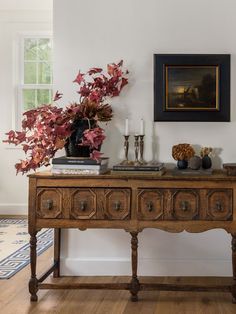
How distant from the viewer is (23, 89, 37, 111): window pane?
628 centimetres

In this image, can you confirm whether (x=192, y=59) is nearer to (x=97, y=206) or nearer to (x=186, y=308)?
(x=97, y=206)

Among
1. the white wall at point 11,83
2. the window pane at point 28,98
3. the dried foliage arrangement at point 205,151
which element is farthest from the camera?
the window pane at point 28,98

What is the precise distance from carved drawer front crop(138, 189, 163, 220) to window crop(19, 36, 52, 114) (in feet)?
11.8

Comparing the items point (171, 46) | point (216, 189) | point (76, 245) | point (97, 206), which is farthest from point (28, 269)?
point (171, 46)

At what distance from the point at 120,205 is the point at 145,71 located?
3.36 ft

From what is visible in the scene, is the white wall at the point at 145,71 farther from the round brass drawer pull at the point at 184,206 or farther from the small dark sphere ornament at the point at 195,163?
the round brass drawer pull at the point at 184,206

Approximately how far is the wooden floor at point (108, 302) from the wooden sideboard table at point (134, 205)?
76 mm

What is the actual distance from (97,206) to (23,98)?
A: 358 cm

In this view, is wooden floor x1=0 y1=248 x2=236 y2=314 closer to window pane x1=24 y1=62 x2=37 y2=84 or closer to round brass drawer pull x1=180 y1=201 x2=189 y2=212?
round brass drawer pull x1=180 y1=201 x2=189 y2=212

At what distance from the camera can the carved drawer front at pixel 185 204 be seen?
2.98 metres

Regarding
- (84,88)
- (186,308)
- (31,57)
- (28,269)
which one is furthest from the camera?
(31,57)

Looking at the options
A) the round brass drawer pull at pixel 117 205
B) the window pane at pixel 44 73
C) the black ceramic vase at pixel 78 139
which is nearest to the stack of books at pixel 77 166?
the black ceramic vase at pixel 78 139

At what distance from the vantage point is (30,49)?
6.27 m

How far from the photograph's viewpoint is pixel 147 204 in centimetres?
300
